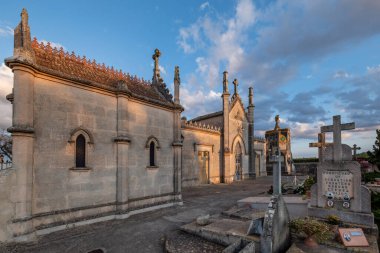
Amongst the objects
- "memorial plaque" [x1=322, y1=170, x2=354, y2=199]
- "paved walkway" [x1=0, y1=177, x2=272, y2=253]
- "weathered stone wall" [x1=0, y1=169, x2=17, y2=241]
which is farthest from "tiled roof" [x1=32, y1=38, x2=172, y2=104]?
"memorial plaque" [x1=322, y1=170, x2=354, y2=199]

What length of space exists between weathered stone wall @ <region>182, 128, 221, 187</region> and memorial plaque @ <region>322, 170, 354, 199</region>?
43.1 feet

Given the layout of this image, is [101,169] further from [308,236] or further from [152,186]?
[308,236]

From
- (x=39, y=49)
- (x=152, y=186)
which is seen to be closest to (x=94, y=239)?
(x=152, y=186)

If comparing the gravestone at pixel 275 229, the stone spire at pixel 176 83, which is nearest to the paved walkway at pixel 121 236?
the gravestone at pixel 275 229

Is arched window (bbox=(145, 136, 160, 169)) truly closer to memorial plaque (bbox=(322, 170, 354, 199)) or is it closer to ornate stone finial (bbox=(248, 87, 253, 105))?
memorial plaque (bbox=(322, 170, 354, 199))

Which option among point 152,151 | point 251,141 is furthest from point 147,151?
point 251,141

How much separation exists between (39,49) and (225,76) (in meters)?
19.7

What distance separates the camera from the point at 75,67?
10.6 m

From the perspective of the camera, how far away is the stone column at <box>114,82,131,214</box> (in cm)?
1069

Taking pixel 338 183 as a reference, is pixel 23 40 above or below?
above

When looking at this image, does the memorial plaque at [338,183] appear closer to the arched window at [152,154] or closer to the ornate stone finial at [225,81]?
the arched window at [152,154]

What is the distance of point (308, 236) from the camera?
7031 millimetres

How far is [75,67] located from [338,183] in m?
12.9

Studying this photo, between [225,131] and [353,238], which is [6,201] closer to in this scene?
[353,238]
